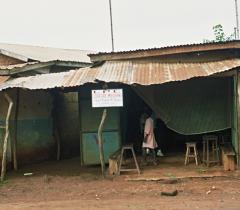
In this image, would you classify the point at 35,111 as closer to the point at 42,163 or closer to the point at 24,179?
the point at 42,163

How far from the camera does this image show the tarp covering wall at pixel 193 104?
12.2 metres

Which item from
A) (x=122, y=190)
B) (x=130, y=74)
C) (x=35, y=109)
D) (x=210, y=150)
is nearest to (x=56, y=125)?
(x=35, y=109)

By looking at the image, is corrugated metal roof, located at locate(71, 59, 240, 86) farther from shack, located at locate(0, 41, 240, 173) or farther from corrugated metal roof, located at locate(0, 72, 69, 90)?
corrugated metal roof, located at locate(0, 72, 69, 90)

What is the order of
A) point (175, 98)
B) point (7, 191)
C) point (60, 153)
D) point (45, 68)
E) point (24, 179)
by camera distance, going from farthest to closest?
point (60, 153)
point (45, 68)
point (175, 98)
point (24, 179)
point (7, 191)

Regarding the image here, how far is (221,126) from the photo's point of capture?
39.9 feet

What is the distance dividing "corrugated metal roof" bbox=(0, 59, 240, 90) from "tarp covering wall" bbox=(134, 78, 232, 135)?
712 mm

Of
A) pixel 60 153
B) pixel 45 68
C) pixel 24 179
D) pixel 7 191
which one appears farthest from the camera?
pixel 60 153

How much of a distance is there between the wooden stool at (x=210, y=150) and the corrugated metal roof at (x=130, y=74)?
212 cm

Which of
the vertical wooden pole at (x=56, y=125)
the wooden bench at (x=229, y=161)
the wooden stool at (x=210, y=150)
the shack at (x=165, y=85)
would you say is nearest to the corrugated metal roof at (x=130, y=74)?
the shack at (x=165, y=85)

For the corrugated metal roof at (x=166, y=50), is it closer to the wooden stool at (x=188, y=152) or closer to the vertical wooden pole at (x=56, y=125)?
the wooden stool at (x=188, y=152)

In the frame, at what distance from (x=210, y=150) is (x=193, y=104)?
1.69 m

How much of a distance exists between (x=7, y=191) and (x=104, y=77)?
338cm

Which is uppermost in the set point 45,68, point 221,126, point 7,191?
point 45,68

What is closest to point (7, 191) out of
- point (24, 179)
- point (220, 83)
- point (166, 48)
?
point (24, 179)
